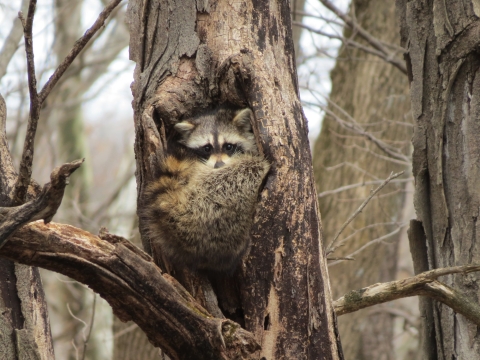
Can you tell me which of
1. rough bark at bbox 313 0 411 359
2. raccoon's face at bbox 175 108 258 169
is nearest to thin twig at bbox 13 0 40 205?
raccoon's face at bbox 175 108 258 169

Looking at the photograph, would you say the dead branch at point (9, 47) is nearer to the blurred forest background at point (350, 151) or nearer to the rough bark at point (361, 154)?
the blurred forest background at point (350, 151)

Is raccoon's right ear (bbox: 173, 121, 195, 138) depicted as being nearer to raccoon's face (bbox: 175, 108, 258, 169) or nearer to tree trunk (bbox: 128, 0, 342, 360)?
raccoon's face (bbox: 175, 108, 258, 169)

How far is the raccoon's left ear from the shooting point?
327 centimetres

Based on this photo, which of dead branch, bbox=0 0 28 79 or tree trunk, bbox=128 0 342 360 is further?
dead branch, bbox=0 0 28 79

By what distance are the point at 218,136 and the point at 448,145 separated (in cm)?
149

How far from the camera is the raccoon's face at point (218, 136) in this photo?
3439mm

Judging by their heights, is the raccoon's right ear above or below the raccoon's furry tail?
above

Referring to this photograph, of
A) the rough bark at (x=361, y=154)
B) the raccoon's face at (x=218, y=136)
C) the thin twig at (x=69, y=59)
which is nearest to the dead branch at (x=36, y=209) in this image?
the thin twig at (x=69, y=59)

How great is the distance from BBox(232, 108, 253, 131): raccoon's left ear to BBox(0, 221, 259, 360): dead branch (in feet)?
4.05

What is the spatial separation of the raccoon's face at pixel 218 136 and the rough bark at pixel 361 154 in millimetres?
2510

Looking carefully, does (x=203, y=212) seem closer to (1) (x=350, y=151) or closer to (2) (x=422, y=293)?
(2) (x=422, y=293)

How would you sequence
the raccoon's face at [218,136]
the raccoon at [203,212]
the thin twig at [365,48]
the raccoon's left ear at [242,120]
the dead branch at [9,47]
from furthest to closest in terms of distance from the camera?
the dead branch at [9,47] < the thin twig at [365,48] < the raccoon's face at [218,136] < the raccoon's left ear at [242,120] < the raccoon at [203,212]

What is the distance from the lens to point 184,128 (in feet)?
11.0

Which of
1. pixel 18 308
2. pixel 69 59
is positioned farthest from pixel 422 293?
pixel 18 308
